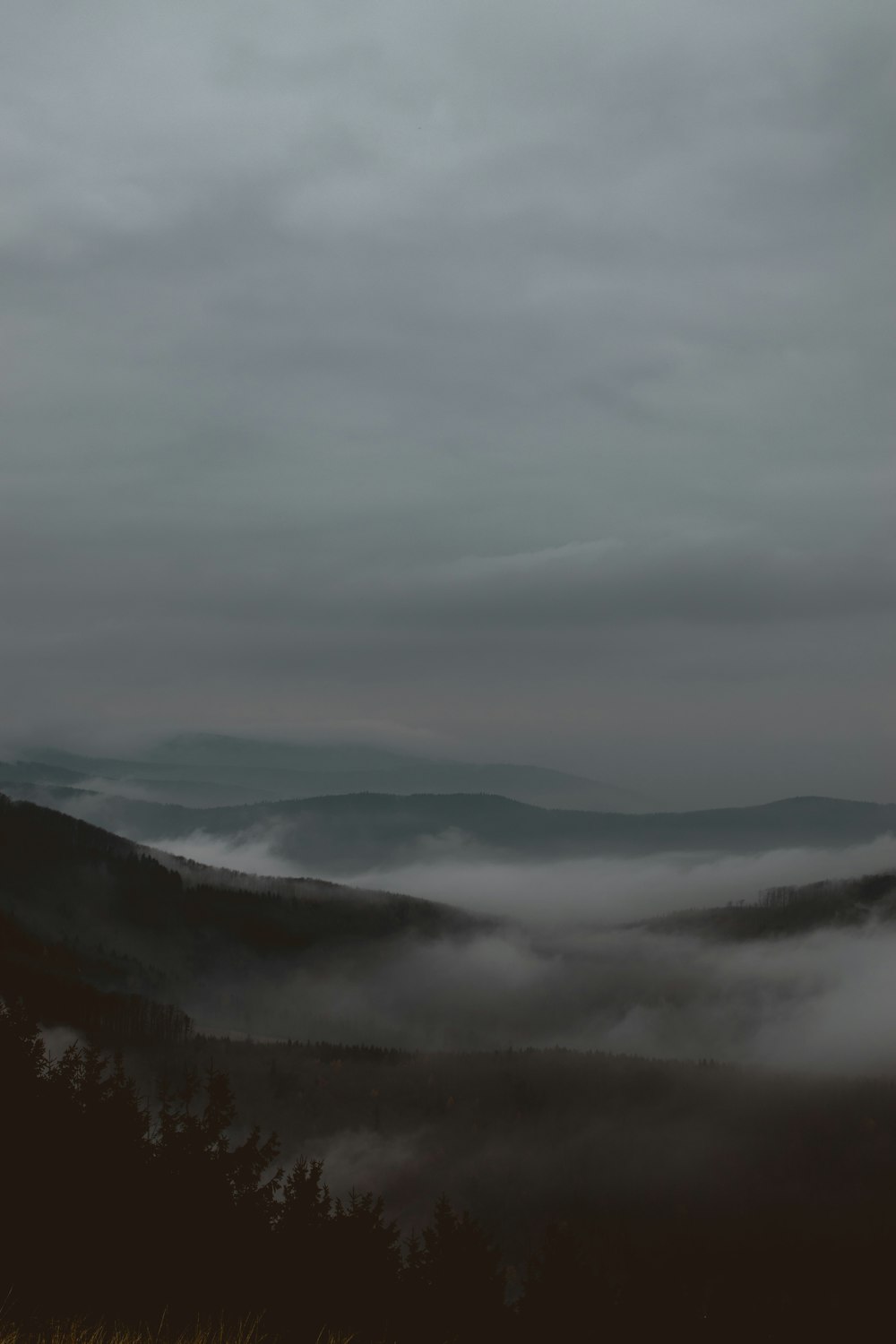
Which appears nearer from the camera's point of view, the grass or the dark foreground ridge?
the grass

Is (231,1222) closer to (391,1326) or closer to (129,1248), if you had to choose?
(129,1248)

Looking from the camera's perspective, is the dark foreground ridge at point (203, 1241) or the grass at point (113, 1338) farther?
the dark foreground ridge at point (203, 1241)

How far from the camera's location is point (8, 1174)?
190 feet

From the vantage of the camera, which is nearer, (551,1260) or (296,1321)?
(296,1321)

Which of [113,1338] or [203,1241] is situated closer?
[113,1338]

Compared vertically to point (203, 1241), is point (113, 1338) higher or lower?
higher

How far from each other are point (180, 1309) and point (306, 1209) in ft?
70.2

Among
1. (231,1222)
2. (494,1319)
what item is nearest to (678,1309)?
(494,1319)

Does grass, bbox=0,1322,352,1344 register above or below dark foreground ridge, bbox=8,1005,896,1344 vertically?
above

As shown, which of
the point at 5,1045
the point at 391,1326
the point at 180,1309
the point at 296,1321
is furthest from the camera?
the point at 5,1045

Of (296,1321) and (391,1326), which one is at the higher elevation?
(296,1321)

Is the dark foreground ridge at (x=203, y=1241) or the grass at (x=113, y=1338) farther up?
the grass at (x=113, y=1338)

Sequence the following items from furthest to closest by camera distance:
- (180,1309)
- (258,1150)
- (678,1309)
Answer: (678,1309), (258,1150), (180,1309)

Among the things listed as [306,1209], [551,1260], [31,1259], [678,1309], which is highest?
[31,1259]
